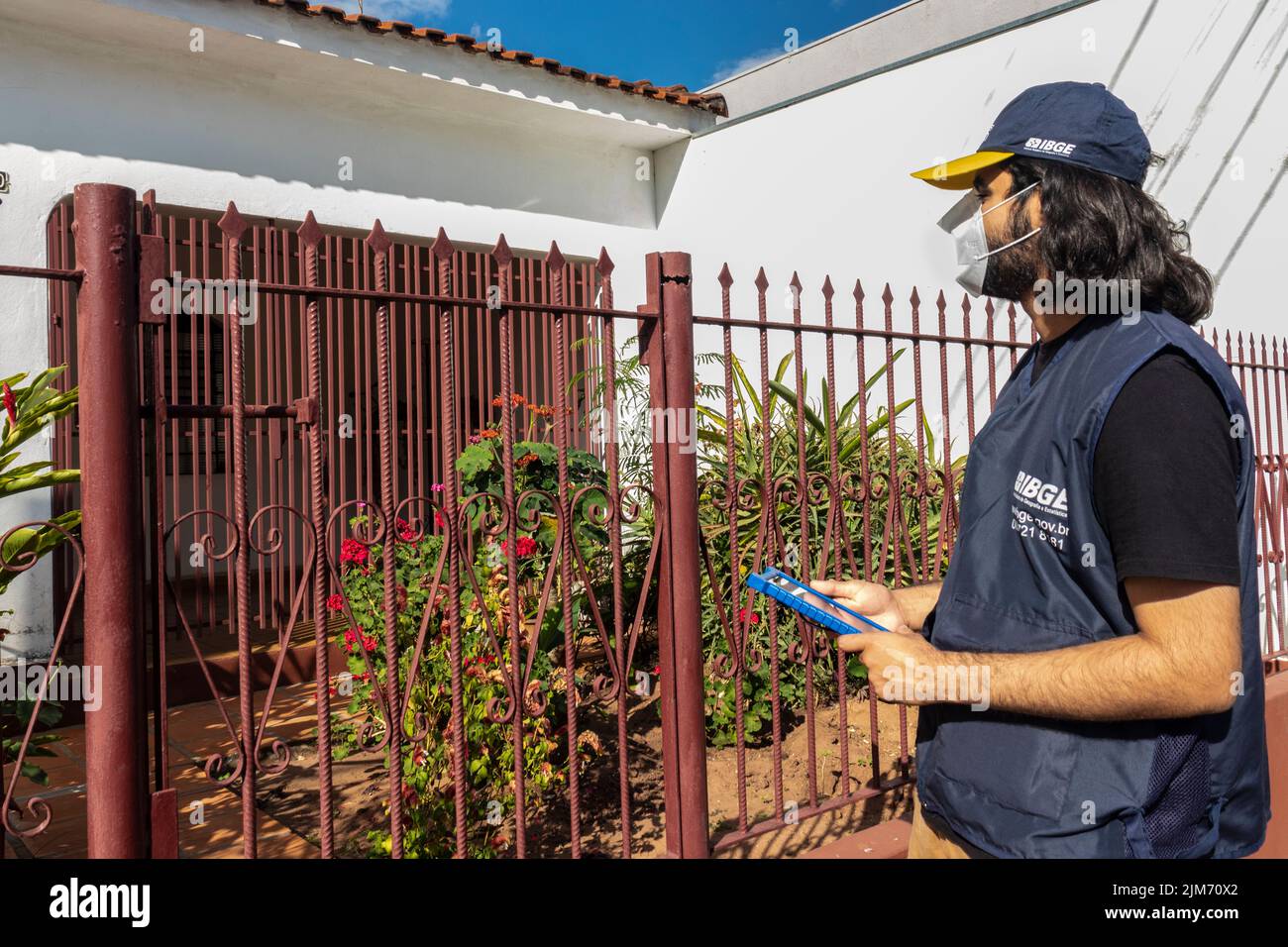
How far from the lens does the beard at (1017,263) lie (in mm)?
1432

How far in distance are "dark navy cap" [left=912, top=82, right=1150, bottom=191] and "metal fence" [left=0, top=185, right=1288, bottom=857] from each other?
1023mm

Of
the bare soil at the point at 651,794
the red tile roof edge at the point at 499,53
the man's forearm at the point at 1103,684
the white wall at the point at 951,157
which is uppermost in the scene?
the red tile roof edge at the point at 499,53

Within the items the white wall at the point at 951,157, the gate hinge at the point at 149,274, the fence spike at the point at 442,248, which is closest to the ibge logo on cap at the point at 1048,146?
the fence spike at the point at 442,248

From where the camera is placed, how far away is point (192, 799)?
3758 millimetres

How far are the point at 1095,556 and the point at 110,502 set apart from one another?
64.0 inches

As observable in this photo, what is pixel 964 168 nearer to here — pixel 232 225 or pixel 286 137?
pixel 232 225

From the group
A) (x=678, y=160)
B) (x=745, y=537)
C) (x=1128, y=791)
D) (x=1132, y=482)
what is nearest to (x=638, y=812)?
(x=745, y=537)

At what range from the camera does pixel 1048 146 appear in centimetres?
138

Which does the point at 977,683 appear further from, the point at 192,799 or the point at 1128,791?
the point at 192,799

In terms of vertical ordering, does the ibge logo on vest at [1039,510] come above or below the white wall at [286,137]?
below

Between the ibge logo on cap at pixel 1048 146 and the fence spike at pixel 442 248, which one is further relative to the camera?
the fence spike at pixel 442 248

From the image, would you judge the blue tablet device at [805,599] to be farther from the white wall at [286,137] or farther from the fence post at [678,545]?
the white wall at [286,137]

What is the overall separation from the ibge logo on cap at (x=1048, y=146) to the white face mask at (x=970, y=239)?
0.11 m
